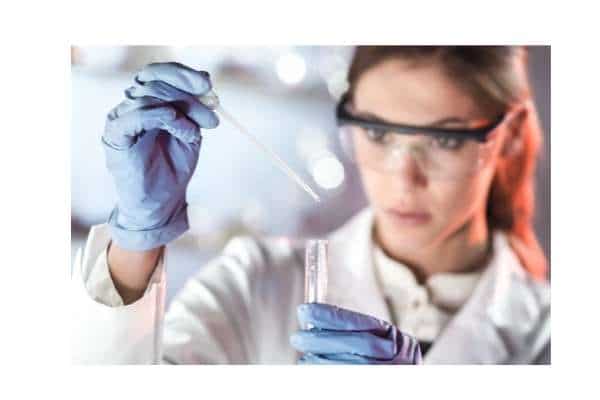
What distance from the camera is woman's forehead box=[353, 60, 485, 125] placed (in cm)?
221

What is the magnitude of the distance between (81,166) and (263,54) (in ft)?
1.82

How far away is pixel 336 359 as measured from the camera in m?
2.03

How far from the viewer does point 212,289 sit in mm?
2213

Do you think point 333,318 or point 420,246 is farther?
point 420,246

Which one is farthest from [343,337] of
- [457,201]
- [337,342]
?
[457,201]

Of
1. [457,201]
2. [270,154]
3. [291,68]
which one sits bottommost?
→ [457,201]

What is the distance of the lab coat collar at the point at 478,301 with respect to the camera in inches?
87.7

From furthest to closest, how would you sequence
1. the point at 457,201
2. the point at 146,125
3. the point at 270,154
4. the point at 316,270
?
1. the point at 457,201
2. the point at 270,154
3. the point at 316,270
4. the point at 146,125

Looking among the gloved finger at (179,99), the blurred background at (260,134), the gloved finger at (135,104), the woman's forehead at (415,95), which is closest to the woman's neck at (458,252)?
the blurred background at (260,134)

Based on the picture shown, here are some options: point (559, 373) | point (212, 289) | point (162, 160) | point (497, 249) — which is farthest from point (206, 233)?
point (559, 373)

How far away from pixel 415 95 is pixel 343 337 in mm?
674

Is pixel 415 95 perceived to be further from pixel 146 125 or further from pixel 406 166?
pixel 146 125

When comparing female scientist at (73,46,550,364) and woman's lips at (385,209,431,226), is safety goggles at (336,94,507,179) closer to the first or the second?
female scientist at (73,46,550,364)

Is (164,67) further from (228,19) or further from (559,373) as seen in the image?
A: (559,373)
